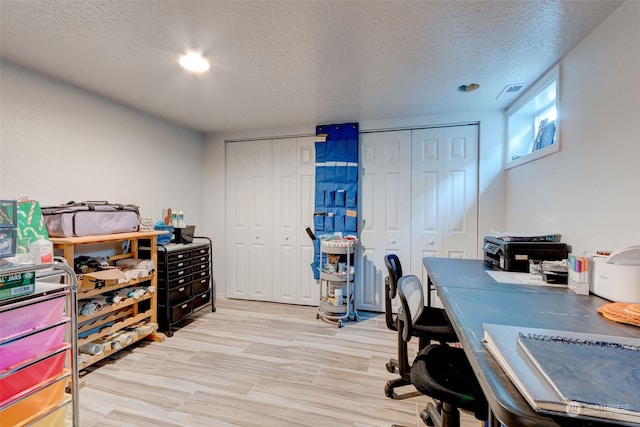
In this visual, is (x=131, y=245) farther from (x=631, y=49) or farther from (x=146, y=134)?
(x=631, y=49)

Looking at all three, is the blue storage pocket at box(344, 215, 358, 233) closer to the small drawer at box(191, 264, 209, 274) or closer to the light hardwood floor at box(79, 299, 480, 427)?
the light hardwood floor at box(79, 299, 480, 427)

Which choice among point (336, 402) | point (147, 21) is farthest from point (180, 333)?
point (147, 21)

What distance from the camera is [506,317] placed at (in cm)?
103

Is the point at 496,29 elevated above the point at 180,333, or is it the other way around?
the point at 496,29

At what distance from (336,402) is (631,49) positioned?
252 cm

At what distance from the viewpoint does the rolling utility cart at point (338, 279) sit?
2996mm

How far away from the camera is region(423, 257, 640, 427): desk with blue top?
21.8 inches

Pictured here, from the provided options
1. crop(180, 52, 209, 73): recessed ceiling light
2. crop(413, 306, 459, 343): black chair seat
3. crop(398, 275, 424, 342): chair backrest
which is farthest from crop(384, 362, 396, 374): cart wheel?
crop(180, 52, 209, 73): recessed ceiling light

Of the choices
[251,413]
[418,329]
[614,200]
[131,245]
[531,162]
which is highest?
[531,162]

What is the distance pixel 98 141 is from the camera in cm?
248

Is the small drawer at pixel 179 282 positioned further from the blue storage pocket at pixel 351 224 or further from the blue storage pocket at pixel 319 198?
the blue storage pocket at pixel 351 224

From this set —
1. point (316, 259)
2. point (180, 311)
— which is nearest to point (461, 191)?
point (316, 259)

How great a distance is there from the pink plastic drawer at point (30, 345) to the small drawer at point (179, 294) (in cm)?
131

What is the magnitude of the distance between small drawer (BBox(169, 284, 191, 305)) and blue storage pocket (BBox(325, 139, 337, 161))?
2.17 metres
